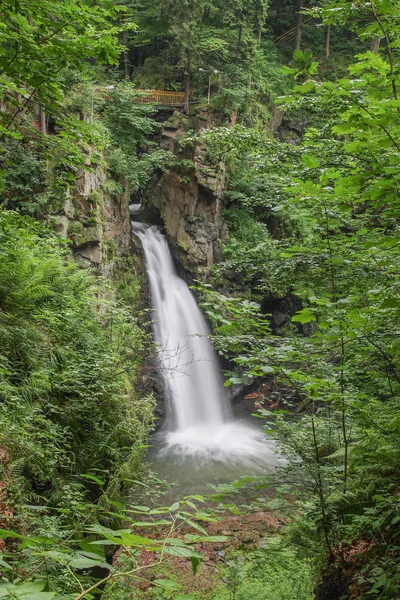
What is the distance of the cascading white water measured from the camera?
35.3 feet

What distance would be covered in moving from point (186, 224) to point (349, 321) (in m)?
13.9

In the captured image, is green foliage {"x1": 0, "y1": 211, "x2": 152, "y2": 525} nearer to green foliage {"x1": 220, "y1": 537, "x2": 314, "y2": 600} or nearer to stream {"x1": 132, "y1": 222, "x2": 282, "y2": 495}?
green foliage {"x1": 220, "y1": 537, "x2": 314, "y2": 600}

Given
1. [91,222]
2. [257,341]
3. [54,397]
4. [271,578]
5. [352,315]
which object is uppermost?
[91,222]

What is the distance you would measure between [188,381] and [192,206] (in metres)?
7.37

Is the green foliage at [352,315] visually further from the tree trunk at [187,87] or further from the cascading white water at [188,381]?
the tree trunk at [187,87]

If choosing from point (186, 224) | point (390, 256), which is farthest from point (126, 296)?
point (390, 256)

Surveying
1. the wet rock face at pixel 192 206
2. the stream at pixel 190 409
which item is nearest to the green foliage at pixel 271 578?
the stream at pixel 190 409

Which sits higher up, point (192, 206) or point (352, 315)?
point (192, 206)

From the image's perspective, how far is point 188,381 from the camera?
Answer: 44.2 ft

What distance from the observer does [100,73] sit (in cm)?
1664

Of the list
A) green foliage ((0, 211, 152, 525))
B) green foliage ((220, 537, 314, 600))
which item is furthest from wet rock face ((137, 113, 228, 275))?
green foliage ((220, 537, 314, 600))

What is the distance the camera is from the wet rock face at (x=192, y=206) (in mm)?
15625

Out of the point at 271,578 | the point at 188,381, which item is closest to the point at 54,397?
the point at 271,578

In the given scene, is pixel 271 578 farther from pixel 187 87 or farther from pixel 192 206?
pixel 187 87
